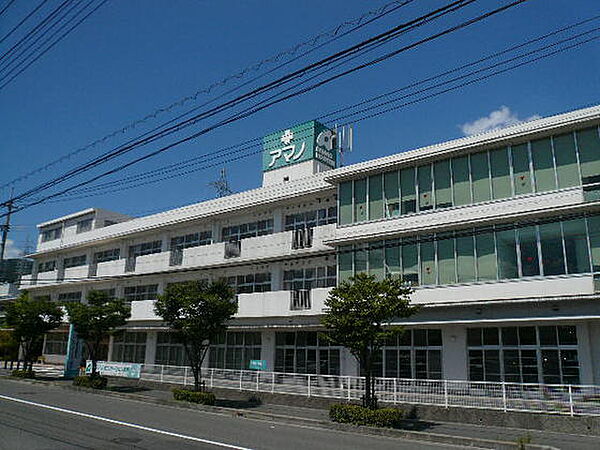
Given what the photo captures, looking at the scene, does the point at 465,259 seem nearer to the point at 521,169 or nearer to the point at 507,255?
the point at 507,255

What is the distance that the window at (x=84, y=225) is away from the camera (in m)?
42.6

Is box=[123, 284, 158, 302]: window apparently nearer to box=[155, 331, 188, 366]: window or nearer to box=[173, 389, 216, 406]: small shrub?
box=[155, 331, 188, 366]: window

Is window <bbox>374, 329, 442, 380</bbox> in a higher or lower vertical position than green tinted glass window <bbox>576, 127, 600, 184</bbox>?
lower

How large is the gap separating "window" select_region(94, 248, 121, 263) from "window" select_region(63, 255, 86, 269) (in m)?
2.00

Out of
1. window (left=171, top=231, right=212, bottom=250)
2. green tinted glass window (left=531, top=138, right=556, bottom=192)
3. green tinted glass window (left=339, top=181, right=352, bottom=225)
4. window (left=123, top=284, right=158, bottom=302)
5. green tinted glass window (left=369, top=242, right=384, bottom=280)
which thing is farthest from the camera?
window (left=123, top=284, right=158, bottom=302)

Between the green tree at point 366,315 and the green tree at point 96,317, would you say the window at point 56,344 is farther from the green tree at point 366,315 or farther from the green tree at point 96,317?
the green tree at point 366,315

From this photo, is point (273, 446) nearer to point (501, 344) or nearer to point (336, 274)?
point (501, 344)

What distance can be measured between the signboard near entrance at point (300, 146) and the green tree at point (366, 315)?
14.3 metres

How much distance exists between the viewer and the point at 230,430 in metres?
14.4

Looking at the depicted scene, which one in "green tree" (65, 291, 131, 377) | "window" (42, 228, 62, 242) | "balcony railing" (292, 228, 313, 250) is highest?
"window" (42, 228, 62, 242)

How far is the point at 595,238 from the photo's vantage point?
55.0 feet

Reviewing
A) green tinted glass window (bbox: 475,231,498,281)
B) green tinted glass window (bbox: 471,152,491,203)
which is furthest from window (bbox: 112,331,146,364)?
green tinted glass window (bbox: 471,152,491,203)

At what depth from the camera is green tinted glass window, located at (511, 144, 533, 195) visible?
18.5 metres

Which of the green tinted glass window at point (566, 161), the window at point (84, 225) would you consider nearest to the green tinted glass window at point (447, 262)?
the green tinted glass window at point (566, 161)
